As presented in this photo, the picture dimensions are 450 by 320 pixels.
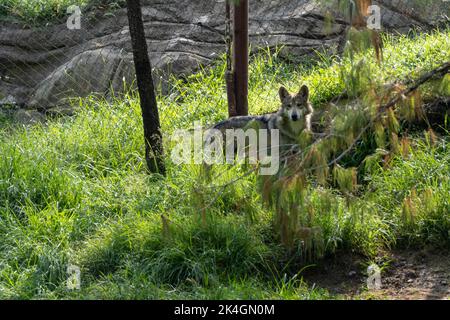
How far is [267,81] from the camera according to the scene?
934 cm

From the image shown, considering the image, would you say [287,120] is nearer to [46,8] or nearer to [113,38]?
[113,38]

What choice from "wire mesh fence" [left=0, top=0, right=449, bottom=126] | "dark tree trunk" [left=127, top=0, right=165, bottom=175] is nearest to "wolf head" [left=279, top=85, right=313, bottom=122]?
"dark tree trunk" [left=127, top=0, right=165, bottom=175]

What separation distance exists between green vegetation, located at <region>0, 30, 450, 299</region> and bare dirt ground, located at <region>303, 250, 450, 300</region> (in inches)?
4.4

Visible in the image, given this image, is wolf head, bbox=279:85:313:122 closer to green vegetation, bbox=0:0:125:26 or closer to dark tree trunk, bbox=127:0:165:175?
dark tree trunk, bbox=127:0:165:175

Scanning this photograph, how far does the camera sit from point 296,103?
7832 mm

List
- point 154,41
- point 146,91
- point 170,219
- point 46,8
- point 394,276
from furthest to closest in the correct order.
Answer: point 46,8
point 154,41
point 146,91
point 170,219
point 394,276

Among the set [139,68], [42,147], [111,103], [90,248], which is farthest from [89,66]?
[90,248]

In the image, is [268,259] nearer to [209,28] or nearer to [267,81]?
[267,81]

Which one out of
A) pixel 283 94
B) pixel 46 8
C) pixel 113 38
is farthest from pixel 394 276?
pixel 46 8

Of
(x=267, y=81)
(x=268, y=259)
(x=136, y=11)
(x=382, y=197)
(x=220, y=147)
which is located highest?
(x=136, y=11)

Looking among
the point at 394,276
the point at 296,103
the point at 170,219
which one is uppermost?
the point at 296,103

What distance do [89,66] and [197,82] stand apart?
1808 millimetres

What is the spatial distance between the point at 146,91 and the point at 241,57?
1.28 m

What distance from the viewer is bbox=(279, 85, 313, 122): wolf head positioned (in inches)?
307
